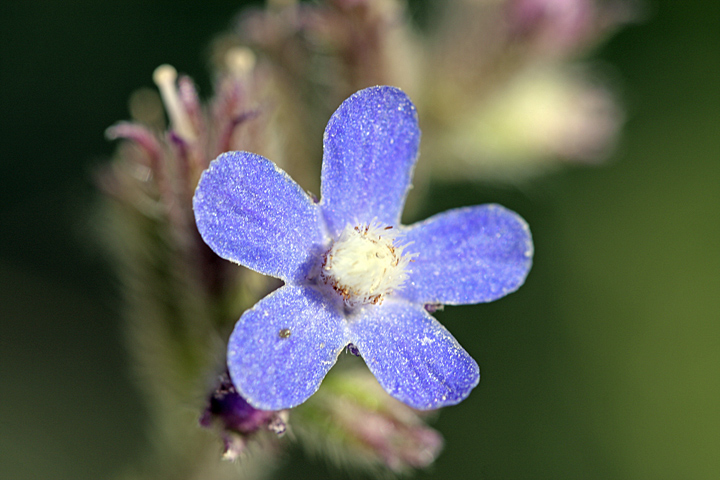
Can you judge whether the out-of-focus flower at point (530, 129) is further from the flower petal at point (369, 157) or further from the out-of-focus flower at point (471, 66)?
the flower petal at point (369, 157)

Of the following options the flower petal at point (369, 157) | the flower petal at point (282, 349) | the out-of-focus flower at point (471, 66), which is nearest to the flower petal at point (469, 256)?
the flower petal at point (369, 157)

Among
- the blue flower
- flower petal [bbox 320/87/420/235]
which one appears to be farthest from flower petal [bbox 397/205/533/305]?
flower petal [bbox 320/87/420/235]

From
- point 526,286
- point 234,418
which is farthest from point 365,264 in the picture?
point 526,286

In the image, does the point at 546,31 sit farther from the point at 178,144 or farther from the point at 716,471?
the point at 716,471

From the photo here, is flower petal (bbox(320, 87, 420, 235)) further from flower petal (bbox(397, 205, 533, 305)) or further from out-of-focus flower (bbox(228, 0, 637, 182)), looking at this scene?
out-of-focus flower (bbox(228, 0, 637, 182))

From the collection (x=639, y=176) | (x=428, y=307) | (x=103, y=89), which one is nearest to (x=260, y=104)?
(x=428, y=307)

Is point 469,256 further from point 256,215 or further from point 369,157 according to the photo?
point 256,215
